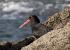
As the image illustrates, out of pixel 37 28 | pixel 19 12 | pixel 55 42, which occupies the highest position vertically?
pixel 55 42

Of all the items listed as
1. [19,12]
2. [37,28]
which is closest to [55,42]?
[37,28]

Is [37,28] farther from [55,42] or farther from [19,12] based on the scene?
[19,12]

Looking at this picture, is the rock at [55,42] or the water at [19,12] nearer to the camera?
the rock at [55,42]

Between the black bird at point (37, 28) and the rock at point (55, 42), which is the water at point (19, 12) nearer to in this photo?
the black bird at point (37, 28)

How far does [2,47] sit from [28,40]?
716 mm

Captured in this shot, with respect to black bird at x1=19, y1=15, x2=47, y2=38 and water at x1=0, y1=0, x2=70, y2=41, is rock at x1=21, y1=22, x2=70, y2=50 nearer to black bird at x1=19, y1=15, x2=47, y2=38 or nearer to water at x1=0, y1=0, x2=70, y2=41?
black bird at x1=19, y1=15, x2=47, y2=38

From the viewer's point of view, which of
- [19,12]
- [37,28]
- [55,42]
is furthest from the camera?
[19,12]

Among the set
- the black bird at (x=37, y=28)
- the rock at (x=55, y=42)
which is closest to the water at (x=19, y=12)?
the black bird at (x=37, y=28)

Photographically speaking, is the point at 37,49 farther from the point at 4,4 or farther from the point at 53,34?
the point at 4,4

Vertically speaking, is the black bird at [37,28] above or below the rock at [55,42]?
below

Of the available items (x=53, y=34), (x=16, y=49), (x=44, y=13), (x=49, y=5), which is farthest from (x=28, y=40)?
(x=49, y=5)

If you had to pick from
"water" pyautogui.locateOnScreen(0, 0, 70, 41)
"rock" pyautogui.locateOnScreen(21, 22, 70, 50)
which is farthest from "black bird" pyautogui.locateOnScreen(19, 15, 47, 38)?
"rock" pyautogui.locateOnScreen(21, 22, 70, 50)

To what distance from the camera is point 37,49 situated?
21.9 feet

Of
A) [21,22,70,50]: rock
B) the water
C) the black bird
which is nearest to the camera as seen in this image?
[21,22,70,50]: rock
